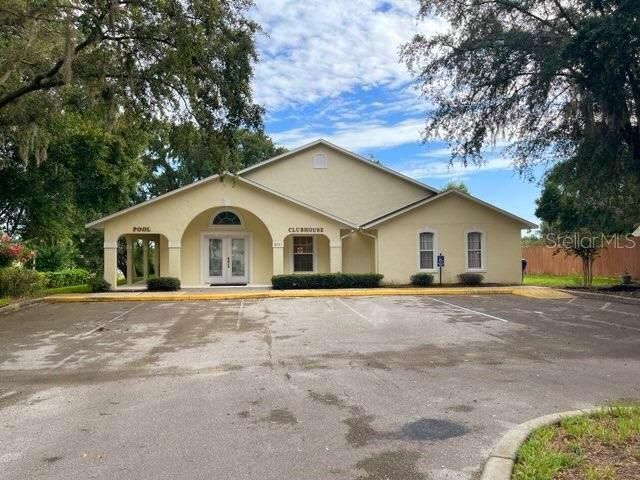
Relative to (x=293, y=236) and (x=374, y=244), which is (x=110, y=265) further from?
(x=374, y=244)

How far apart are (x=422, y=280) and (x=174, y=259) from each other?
10.4m

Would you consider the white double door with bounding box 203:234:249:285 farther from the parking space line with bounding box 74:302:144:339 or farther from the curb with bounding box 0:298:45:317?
the curb with bounding box 0:298:45:317

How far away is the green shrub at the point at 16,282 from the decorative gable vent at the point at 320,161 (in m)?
13.3

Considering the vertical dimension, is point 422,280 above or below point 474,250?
below

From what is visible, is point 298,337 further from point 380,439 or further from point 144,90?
point 144,90

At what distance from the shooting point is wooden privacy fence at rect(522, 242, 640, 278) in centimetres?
2633

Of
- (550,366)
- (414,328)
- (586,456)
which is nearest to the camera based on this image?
→ (586,456)

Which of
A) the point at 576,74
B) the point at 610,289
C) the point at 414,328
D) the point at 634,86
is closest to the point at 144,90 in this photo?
the point at 414,328

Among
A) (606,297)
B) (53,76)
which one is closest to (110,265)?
(53,76)

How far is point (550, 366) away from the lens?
820 centimetres

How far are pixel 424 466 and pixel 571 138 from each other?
17.1 m

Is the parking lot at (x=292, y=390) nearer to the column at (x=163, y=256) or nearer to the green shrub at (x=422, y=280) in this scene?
the green shrub at (x=422, y=280)

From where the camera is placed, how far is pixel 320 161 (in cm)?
2728

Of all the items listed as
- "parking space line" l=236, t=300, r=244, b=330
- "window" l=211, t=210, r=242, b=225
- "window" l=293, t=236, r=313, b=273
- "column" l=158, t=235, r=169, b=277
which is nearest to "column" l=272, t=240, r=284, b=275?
"window" l=293, t=236, r=313, b=273
